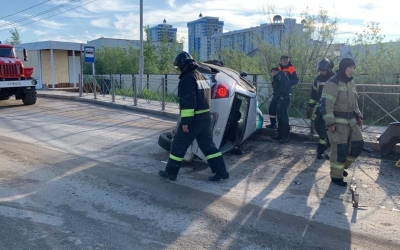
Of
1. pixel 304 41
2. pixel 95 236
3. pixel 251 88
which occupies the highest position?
pixel 304 41

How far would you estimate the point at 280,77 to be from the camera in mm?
7301

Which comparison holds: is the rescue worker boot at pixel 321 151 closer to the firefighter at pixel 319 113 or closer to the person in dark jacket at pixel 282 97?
the firefighter at pixel 319 113

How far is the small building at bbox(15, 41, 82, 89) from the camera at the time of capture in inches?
915

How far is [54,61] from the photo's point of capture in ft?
79.1

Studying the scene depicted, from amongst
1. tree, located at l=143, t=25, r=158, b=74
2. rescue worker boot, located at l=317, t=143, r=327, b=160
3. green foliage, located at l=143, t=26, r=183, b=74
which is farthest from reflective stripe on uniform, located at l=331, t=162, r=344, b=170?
green foliage, located at l=143, t=26, r=183, b=74

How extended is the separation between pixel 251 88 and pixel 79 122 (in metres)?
5.78

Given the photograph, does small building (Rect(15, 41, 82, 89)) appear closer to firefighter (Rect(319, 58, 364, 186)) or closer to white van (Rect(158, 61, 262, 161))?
white van (Rect(158, 61, 262, 161))

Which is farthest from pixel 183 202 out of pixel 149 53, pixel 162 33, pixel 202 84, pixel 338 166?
pixel 162 33

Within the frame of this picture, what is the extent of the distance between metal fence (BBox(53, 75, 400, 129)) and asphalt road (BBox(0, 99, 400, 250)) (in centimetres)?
229

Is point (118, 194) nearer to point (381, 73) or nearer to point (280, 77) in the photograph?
point (280, 77)

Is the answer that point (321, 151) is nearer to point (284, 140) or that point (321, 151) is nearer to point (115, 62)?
point (284, 140)

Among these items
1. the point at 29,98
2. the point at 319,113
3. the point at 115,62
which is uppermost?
the point at 115,62

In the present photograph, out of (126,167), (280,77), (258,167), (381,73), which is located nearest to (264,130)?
(280,77)

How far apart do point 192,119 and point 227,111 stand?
866 millimetres
